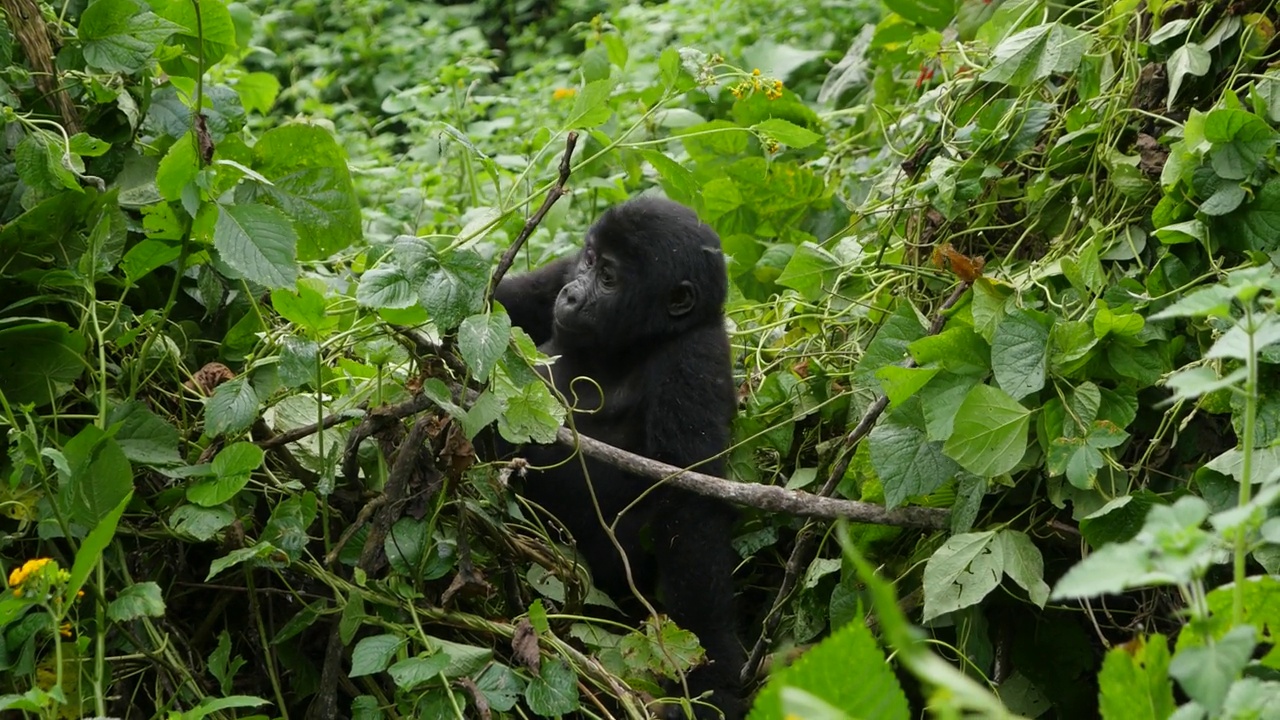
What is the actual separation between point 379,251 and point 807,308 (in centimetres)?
144

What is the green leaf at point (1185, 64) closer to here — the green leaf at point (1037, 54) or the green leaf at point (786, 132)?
the green leaf at point (1037, 54)

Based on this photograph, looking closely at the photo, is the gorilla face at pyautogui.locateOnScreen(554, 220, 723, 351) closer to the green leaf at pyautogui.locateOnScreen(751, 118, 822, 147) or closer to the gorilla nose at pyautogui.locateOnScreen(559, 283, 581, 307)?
the gorilla nose at pyautogui.locateOnScreen(559, 283, 581, 307)

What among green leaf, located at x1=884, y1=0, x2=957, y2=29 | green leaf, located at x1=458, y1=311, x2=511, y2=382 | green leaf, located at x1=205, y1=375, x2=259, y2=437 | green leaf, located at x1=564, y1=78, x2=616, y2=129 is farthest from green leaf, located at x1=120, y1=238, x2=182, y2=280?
green leaf, located at x1=884, y1=0, x2=957, y2=29

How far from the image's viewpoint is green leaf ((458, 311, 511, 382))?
6.93 feet

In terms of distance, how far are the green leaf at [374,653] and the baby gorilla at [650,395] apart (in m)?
0.88

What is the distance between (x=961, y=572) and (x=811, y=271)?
105 cm

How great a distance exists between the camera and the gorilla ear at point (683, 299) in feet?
11.5

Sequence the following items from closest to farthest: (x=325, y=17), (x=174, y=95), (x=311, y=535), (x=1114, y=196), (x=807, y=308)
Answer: (x=311, y=535), (x=174, y=95), (x=1114, y=196), (x=807, y=308), (x=325, y=17)

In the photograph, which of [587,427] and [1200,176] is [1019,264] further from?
[587,427]

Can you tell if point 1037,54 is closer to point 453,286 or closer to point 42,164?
point 453,286

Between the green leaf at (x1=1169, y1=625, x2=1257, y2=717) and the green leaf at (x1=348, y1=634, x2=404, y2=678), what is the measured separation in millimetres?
1365

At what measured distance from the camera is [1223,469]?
2363mm

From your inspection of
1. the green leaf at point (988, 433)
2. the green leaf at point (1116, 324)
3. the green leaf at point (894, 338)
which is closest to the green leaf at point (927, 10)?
the green leaf at point (894, 338)

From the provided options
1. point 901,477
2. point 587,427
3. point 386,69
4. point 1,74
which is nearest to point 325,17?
point 386,69
